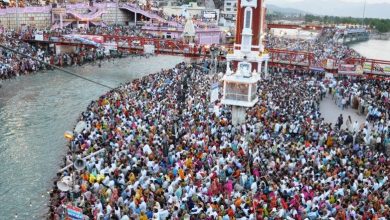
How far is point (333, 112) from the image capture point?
24.7 meters

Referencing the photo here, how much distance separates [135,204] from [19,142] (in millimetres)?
10289

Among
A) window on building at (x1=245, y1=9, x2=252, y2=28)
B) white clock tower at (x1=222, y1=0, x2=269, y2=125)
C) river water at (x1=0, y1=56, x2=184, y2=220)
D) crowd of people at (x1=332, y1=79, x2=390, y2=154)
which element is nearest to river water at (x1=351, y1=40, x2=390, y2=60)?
crowd of people at (x1=332, y1=79, x2=390, y2=154)

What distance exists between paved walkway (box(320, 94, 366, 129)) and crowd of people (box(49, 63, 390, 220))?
1.77 m

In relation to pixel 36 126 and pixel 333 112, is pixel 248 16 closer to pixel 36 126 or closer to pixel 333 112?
pixel 333 112

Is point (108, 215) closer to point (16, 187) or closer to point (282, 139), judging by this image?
point (16, 187)

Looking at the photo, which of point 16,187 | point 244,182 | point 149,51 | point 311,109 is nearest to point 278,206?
point 244,182

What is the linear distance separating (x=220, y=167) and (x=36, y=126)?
11.9 m

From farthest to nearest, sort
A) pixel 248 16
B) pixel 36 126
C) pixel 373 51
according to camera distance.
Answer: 1. pixel 373 51
2. pixel 248 16
3. pixel 36 126

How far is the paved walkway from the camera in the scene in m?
23.2

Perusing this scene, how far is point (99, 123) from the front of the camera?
19500 mm

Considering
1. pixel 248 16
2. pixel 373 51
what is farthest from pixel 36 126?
pixel 373 51

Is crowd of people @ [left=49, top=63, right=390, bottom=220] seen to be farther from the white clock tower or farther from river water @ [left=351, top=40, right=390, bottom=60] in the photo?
river water @ [left=351, top=40, right=390, bottom=60]

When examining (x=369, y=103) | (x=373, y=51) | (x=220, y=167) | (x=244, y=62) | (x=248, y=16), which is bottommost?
(x=220, y=167)

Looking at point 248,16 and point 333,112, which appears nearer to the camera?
point 333,112
